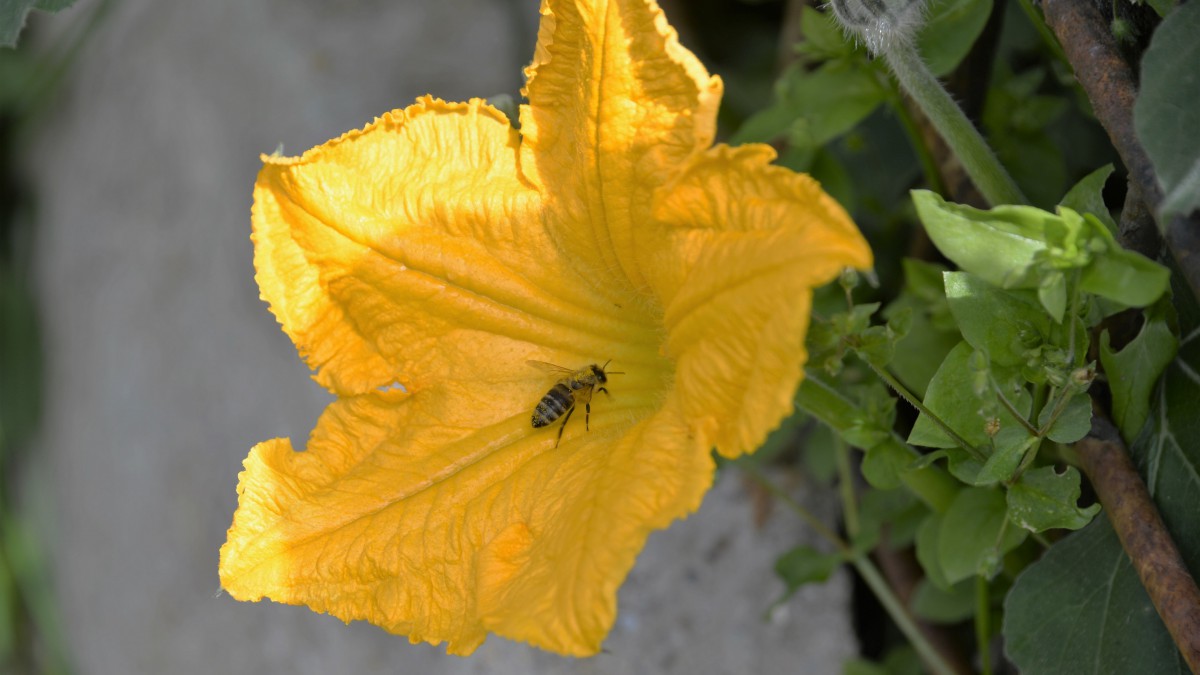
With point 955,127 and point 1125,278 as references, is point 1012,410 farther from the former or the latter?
point 955,127

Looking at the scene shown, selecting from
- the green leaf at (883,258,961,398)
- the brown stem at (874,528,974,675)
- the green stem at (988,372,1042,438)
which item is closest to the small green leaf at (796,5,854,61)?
the green leaf at (883,258,961,398)

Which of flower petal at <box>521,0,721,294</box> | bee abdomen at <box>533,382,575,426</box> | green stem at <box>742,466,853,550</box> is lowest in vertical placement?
green stem at <box>742,466,853,550</box>

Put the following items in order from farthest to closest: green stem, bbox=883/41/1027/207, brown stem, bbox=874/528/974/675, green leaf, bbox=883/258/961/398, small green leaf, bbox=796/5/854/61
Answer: brown stem, bbox=874/528/974/675, small green leaf, bbox=796/5/854/61, green leaf, bbox=883/258/961/398, green stem, bbox=883/41/1027/207

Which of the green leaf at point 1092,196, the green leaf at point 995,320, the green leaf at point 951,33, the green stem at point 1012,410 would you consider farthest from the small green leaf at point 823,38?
the green stem at point 1012,410

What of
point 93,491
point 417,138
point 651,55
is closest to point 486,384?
point 417,138

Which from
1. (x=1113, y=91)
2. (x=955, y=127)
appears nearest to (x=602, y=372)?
(x=955, y=127)

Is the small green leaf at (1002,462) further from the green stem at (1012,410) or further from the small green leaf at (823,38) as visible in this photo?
the small green leaf at (823,38)

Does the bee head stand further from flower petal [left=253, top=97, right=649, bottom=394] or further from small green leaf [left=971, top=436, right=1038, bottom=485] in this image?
small green leaf [left=971, top=436, right=1038, bottom=485]
